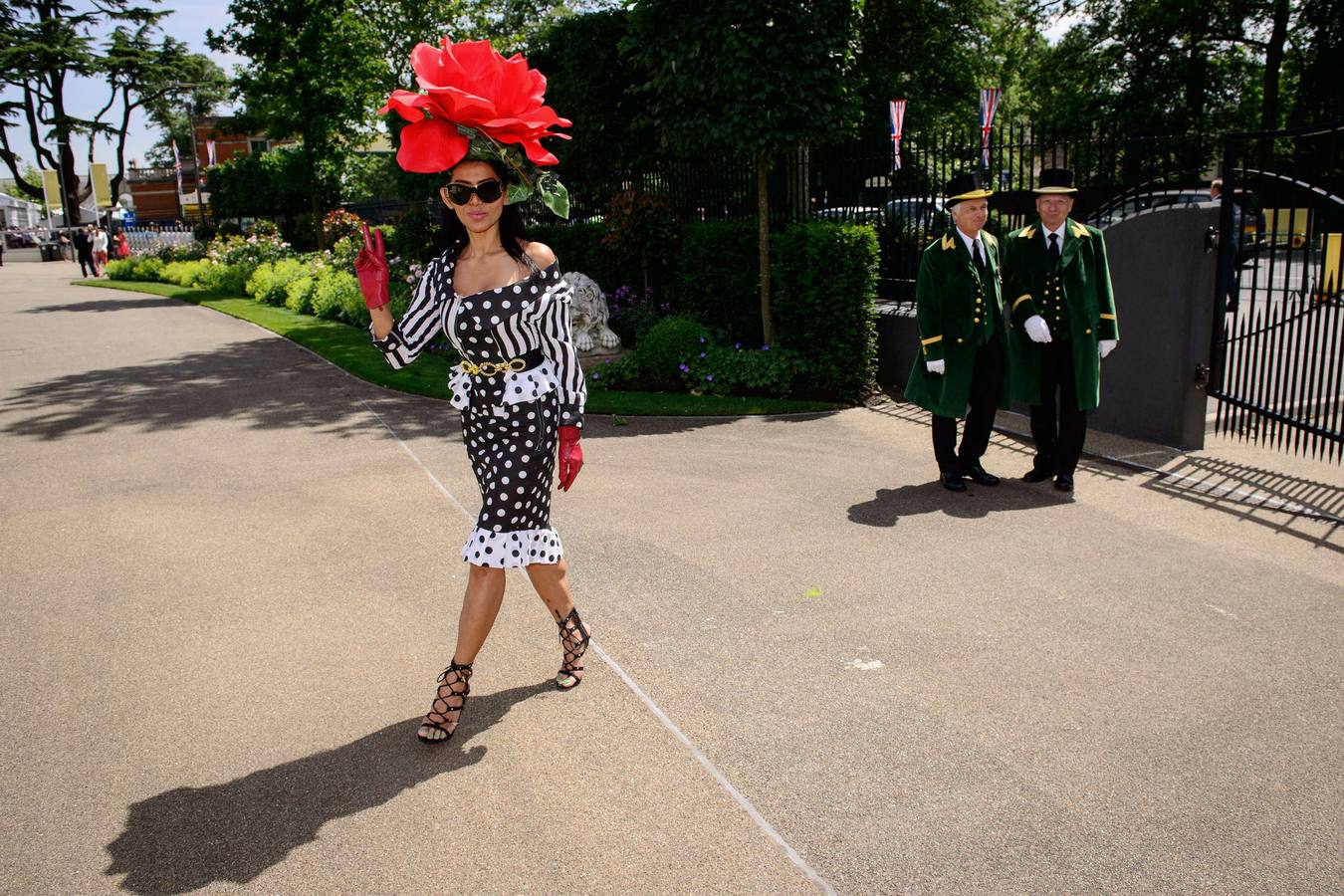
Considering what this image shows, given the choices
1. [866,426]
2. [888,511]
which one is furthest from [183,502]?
[866,426]

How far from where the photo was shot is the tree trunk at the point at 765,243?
35.8ft

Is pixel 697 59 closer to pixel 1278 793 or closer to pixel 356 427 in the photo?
pixel 356 427

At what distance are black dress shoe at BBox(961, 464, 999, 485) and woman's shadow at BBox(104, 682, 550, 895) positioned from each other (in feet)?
14.2

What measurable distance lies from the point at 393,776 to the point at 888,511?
3.87 m

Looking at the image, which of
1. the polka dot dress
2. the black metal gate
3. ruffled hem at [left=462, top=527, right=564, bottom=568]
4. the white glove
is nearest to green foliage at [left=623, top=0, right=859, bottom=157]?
the black metal gate

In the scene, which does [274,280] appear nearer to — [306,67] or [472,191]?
[306,67]

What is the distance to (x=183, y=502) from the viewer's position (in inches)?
285

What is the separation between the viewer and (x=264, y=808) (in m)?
3.49

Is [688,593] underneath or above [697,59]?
underneath

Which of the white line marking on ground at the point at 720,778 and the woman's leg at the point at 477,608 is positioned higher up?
the woman's leg at the point at 477,608

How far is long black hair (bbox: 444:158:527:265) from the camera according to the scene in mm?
3998

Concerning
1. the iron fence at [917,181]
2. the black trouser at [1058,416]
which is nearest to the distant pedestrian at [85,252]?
the iron fence at [917,181]

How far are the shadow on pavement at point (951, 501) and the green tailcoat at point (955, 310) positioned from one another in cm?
55

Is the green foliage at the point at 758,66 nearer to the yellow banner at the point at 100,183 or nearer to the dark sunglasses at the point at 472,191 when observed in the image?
the dark sunglasses at the point at 472,191
